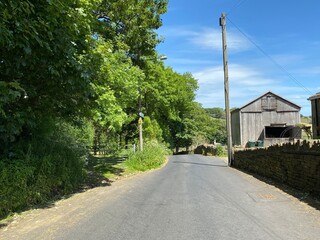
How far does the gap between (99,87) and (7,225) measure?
6401mm

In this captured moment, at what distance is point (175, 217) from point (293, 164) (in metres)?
5.74

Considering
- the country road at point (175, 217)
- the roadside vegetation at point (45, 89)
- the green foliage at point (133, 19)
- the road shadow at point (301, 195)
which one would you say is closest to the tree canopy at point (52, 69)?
the roadside vegetation at point (45, 89)

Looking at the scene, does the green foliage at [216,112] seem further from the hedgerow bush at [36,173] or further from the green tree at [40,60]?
the green tree at [40,60]

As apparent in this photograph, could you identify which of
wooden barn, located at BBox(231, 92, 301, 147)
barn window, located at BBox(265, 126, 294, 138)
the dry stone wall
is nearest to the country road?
the dry stone wall

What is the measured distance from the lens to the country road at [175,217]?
6.25 metres

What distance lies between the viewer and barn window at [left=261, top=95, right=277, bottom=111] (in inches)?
1714

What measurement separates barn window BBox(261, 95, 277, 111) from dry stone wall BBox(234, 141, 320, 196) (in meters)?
27.3

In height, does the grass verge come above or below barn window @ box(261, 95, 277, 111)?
below

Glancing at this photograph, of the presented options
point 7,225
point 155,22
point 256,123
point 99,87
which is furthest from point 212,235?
point 256,123

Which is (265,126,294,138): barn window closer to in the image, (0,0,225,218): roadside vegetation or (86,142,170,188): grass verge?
(86,142,170,188): grass verge

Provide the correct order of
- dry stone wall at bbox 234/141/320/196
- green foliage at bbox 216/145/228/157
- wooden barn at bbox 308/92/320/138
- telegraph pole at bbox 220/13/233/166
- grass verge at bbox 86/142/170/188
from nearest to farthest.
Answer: dry stone wall at bbox 234/141/320/196 → grass verge at bbox 86/142/170/188 → telegraph pole at bbox 220/13/233/166 → wooden barn at bbox 308/92/320/138 → green foliage at bbox 216/145/228/157

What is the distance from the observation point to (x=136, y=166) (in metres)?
22.3

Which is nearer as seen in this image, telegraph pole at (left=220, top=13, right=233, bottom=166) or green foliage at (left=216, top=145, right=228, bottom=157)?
telegraph pole at (left=220, top=13, right=233, bottom=166)

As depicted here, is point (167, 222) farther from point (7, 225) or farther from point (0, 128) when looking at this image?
point (0, 128)
